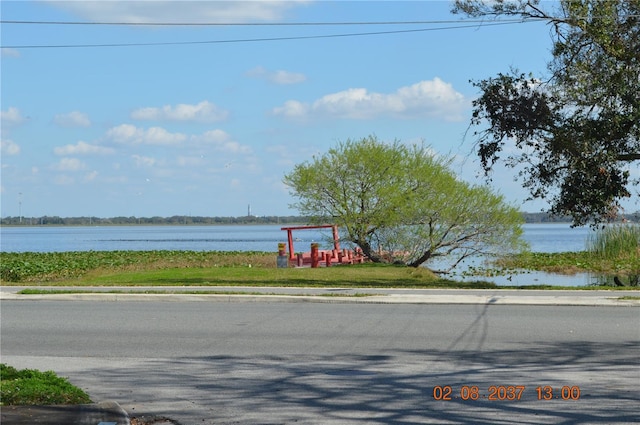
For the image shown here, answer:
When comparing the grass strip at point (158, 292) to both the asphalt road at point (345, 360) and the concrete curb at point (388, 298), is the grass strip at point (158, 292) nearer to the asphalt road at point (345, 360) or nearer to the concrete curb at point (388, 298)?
the concrete curb at point (388, 298)

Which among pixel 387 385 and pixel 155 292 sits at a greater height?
pixel 155 292

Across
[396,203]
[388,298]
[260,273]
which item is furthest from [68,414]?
[396,203]

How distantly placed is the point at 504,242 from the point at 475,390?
1072 inches

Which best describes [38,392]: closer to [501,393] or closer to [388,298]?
[501,393]

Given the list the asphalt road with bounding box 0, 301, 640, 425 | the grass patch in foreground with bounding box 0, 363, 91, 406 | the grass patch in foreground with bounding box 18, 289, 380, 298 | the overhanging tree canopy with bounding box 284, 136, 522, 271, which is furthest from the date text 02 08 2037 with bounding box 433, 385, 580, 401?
the overhanging tree canopy with bounding box 284, 136, 522, 271

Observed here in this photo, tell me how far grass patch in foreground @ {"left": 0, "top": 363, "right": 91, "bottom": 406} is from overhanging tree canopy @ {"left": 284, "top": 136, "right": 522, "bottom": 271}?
79.8ft

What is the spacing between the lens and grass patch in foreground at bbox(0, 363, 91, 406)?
27.7 ft

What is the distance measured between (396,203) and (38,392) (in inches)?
993

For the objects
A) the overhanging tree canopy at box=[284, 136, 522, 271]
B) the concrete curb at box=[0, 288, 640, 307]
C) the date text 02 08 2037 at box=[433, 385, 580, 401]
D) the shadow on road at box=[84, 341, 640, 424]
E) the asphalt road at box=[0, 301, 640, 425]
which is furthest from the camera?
the overhanging tree canopy at box=[284, 136, 522, 271]

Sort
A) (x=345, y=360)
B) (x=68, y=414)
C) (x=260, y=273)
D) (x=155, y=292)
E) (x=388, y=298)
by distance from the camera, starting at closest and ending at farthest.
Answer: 1. (x=68, y=414)
2. (x=345, y=360)
3. (x=388, y=298)
4. (x=155, y=292)
5. (x=260, y=273)

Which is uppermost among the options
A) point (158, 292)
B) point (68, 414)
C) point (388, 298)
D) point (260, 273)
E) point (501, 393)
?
point (260, 273)

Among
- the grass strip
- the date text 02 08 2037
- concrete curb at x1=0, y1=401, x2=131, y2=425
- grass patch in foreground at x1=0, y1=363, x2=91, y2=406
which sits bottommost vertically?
the date text 02 08 2037

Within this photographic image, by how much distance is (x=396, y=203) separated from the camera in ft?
108

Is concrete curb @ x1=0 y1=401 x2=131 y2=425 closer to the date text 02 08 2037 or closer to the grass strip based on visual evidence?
the date text 02 08 2037
